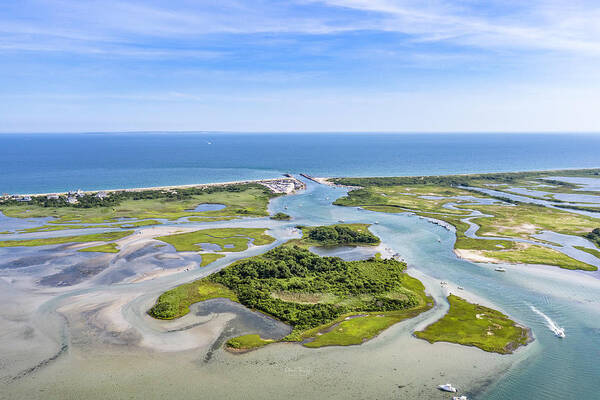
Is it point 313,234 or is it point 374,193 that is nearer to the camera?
point 313,234

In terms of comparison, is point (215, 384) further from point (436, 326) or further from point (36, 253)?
point (36, 253)

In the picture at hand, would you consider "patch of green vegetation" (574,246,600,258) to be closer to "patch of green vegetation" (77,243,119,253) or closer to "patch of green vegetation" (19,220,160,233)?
"patch of green vegetation" (77,243,119,253)

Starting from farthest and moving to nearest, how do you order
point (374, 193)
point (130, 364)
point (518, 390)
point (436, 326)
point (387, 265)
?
1. point (374, 193)
2. point (387, 265)
3. point (436, 326)
4. point (130, 364)
5. point (518, 390)

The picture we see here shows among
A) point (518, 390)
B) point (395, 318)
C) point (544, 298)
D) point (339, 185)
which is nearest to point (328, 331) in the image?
point (395, 318)

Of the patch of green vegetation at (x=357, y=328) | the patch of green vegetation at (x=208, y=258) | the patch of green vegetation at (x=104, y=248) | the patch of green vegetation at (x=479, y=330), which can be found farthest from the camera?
the patch of green vegetation at (x=104, y=248)

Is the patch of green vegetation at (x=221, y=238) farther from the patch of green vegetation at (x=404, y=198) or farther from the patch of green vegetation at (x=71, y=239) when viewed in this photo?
the patch of green vegetation at (x=404, y=198)

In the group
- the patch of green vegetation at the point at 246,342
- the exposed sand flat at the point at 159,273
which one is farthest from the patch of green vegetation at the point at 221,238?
the patch of green vegetation at the point at 246,342
